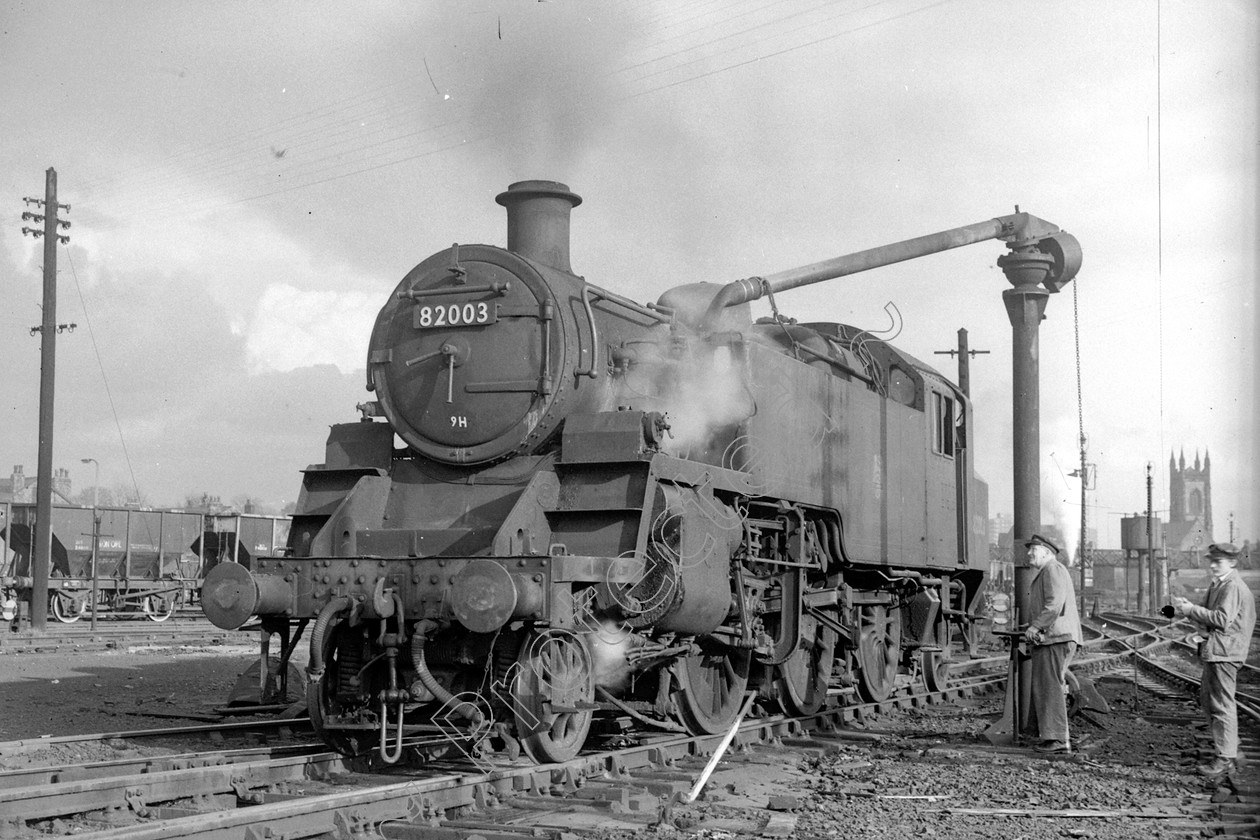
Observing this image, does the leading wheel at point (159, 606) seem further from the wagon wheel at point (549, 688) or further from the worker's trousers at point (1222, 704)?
the worker's trousers at point (1222, 704)

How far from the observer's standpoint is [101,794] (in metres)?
6.18

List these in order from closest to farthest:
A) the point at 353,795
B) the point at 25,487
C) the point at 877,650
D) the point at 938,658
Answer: the point at 353,795, the point at 877,650, the point at 938,658, the point at 25,487

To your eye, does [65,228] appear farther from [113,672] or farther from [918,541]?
[918,541]

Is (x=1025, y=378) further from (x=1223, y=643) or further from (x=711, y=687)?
(x=711, y=687)

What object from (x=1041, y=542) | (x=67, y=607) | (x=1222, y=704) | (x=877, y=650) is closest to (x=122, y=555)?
(x=67, y=607)

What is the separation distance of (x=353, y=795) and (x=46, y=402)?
774 inches

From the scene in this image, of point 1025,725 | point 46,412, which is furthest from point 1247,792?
point 46,412

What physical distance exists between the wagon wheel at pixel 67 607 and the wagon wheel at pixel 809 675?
2055 centimetres

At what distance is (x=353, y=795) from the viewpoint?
5770 millimetres

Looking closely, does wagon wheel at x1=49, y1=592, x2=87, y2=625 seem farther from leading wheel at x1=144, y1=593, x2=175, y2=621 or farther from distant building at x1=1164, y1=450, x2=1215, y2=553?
distant building at x1=1164, y1=450, x2=1215, y2=553

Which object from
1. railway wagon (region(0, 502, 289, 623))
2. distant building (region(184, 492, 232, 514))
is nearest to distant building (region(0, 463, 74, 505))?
distant building (region(184, 492, 232, 514))

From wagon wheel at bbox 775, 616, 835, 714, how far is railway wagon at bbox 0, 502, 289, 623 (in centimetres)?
1850

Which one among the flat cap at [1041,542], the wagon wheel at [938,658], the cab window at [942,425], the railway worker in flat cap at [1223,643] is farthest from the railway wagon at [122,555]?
the railway worker in flat cap at [1223,643]

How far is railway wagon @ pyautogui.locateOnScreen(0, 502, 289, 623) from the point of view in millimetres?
26672
